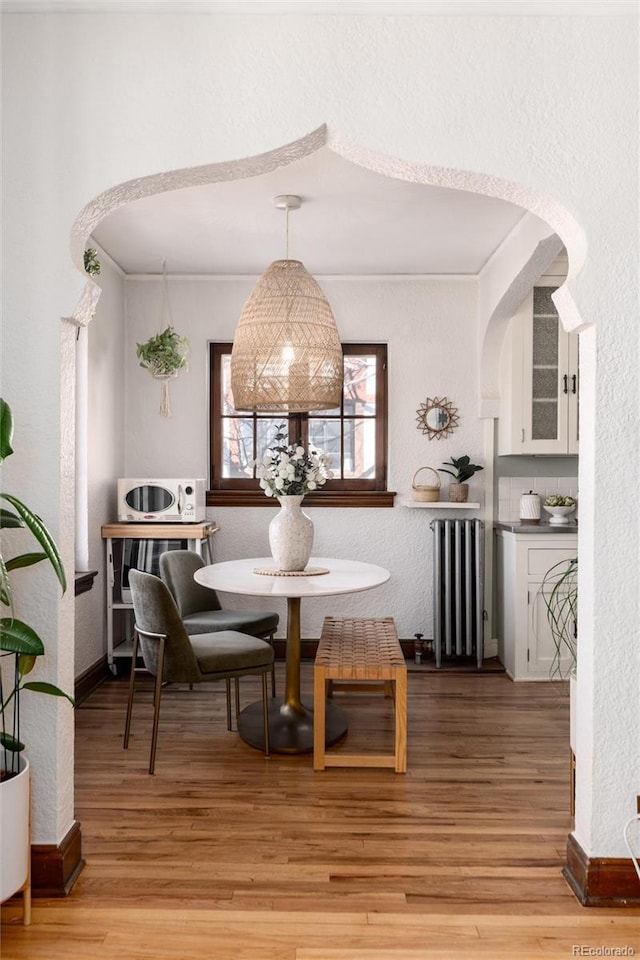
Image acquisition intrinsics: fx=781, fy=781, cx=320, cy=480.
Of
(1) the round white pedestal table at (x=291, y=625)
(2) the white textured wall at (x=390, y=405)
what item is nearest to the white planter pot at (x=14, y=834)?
(1) the round white pedestal table at (x=291, y=625)

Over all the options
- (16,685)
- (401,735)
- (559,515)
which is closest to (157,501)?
(401,735)

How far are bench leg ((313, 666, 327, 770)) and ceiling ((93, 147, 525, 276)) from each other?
7.30ft

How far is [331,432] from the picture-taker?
549 cm

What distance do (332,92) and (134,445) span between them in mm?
3488

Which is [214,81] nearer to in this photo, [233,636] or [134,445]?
[233,636]

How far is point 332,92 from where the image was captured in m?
2.34

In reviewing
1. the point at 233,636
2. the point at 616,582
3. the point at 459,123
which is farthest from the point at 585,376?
the point at 233,636

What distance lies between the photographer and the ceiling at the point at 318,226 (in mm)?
3692

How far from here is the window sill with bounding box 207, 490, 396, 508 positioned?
5.39 m

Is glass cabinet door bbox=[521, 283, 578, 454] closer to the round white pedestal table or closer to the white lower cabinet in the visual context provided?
the white lower cabinet

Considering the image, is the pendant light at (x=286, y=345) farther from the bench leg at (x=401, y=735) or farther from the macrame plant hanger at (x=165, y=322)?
the macrame plant hanger at (x=165, y=322)

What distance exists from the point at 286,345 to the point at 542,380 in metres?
2.23

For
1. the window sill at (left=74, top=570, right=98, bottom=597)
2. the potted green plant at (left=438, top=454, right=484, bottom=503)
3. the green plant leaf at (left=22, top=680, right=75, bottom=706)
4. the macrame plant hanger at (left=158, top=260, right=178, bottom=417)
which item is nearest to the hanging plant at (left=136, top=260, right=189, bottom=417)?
the macrame plant hanger at (left=158, top=260, right=178, bottom=417)

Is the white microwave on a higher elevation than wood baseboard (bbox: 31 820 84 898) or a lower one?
higher
